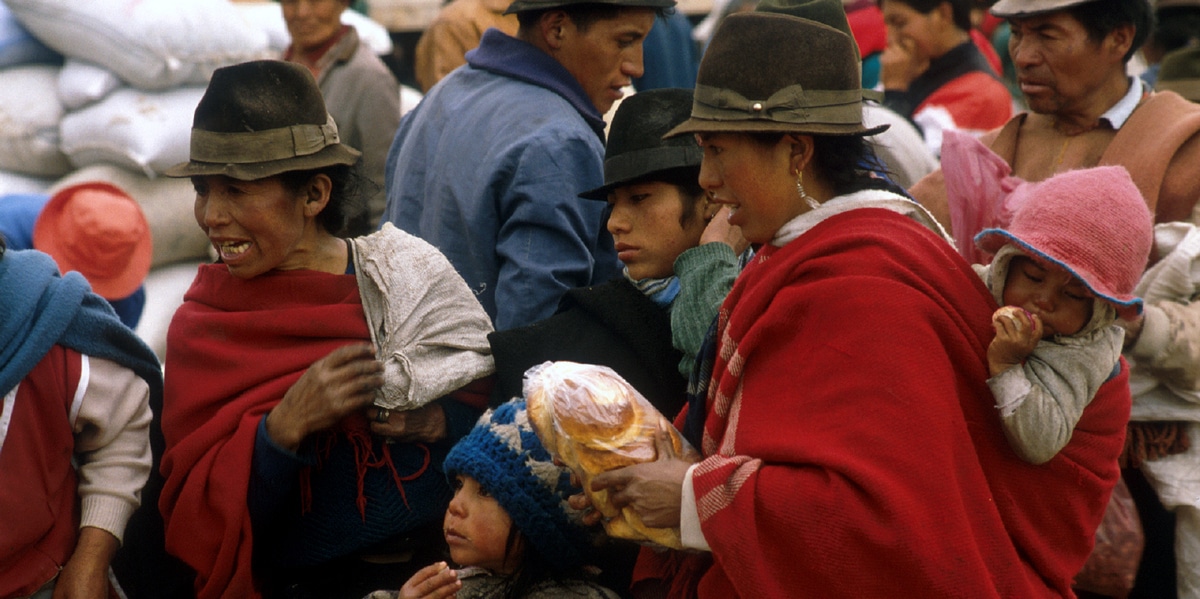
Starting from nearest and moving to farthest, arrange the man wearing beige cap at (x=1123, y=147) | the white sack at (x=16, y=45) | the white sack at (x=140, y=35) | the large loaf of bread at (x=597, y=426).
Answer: the large loaf of bread at (x=597, y=426), the man wearing beige cap at (x=1123, y=147), the white sack at (x=140, y=35), the white sack at (x=16, y=45)

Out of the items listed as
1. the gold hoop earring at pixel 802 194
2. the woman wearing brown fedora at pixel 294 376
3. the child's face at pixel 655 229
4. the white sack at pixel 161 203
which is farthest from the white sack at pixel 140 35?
the gold hoop earring at pixel 802 194

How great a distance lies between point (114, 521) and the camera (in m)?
2.93

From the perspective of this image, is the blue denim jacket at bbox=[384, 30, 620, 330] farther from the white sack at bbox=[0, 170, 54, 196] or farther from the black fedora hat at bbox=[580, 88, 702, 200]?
the white sack at bbox=[0, 170, 54, 196]

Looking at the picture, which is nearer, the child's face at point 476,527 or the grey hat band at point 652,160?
the child's face at point 476,527

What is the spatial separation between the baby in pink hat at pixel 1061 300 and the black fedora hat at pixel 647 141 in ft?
2.77

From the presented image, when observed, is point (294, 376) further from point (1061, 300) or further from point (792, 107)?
point (1061, 300)

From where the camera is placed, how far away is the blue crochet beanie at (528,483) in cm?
262

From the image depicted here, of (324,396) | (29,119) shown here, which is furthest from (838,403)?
(29,119)

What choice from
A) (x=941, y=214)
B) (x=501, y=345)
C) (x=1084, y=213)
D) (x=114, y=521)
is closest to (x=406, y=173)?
(x=501, y=345)

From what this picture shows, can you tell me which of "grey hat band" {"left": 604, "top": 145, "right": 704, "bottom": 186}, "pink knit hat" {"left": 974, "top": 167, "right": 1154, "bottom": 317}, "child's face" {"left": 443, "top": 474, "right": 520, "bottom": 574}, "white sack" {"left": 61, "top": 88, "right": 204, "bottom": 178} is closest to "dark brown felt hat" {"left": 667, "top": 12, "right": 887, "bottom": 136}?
"pink knit hat" {"left": 974, "top": 167, "right": 1154, "bottom": 317}

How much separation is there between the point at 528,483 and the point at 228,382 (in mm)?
771

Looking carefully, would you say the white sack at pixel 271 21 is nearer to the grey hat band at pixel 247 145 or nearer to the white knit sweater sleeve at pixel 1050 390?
the grey hat band at pixel 247 145

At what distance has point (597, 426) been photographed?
2.26 meters

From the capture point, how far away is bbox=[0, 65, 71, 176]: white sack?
5457 millimetres
